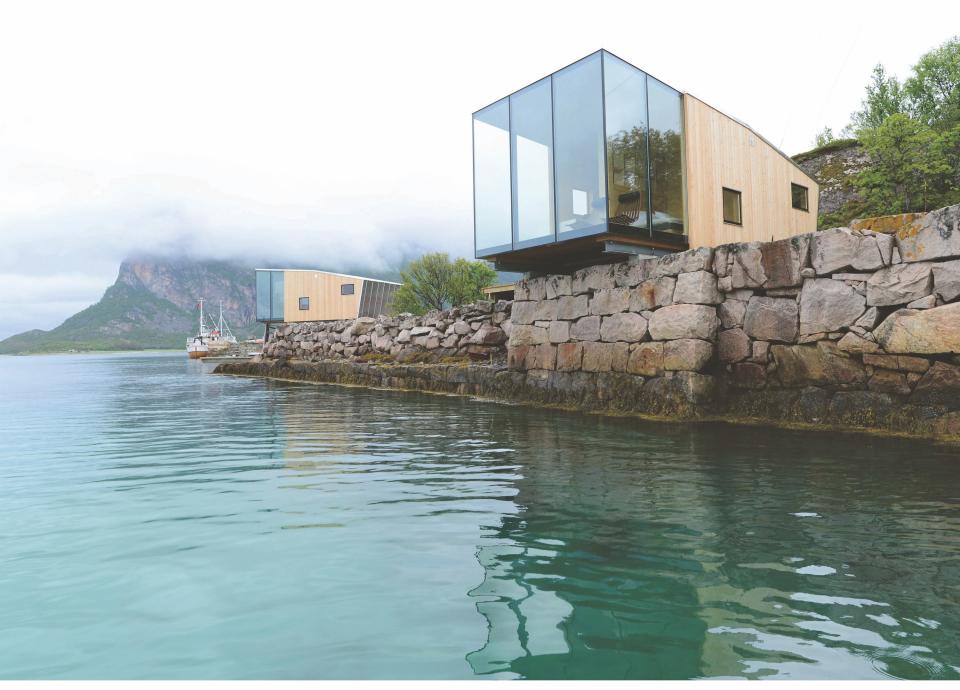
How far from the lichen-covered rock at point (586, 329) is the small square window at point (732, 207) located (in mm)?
3631

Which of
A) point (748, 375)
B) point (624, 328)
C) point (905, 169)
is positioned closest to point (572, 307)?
point (624, 328)

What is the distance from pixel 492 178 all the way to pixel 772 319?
6175mm

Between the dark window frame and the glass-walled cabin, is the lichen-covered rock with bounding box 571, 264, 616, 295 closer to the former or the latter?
the glass-walled cabin

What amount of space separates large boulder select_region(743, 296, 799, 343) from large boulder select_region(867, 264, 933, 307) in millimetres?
1025

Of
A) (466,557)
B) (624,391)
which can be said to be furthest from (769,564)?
(624,391)

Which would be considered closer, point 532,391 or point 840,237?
point 840,237

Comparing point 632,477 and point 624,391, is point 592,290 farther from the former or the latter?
point 632,477

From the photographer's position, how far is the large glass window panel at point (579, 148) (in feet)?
33.4

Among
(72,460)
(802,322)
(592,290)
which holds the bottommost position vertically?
(72,460)

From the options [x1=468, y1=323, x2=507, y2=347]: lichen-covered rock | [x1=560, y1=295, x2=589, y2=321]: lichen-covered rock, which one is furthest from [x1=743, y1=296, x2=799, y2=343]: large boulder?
[x1=468, y1=323, x2=507, y2=347]: lichen-covered rock

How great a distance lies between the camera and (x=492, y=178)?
12062mm

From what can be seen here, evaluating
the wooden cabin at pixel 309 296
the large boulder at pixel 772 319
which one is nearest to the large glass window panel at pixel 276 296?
the wooden cabin at pixel 309 296

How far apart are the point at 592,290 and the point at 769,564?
8423 millimetres

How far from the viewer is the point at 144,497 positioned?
493 centimetres
